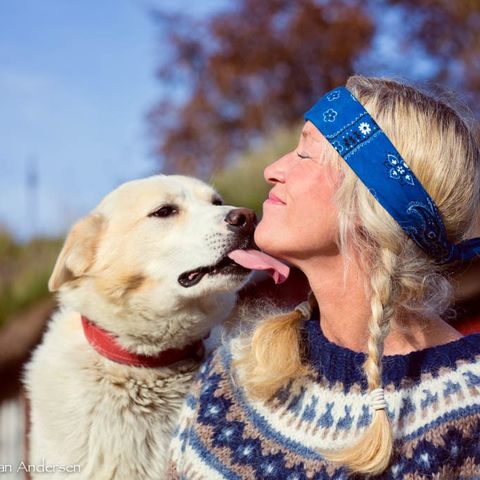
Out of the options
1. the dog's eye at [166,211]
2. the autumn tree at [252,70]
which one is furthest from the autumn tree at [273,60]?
the dog's eye at [166,211]

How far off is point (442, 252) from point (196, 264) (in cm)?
100

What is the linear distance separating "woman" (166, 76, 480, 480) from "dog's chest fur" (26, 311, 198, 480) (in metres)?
0.38

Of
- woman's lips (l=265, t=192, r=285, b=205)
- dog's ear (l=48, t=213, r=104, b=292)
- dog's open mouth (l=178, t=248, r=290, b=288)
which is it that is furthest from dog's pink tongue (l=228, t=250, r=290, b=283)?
dog's ear (l=48, t=213, r=104, b=292)

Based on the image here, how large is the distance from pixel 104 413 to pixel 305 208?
111cm

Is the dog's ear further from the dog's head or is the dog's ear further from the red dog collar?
the red dog collar

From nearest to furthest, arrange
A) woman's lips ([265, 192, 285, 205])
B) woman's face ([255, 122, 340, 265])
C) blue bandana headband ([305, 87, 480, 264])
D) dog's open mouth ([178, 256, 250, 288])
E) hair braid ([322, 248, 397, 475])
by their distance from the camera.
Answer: hair braid ([322, 248, 397, 475]) → blue bandana headband ([305, 87, 480, 264]) → woman's face ([255, 122, 340, 265]) → woman's lips ([265, 192, 285, 205]) → dog's open mouth ([178, 256, 250, 288])

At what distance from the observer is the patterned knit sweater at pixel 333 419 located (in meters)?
1.89

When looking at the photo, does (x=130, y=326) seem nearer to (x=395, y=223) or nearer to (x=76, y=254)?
(x=76, y=254)

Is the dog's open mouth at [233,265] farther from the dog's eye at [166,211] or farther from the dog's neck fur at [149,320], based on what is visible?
the dog's eye at [166,211]

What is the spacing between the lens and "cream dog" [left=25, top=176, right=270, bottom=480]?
264 cm

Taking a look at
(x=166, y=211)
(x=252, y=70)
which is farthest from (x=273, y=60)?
(x=166, y=211)

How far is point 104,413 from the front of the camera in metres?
2.67

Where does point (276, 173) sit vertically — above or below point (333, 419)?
above

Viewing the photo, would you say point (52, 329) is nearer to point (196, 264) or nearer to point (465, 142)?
point (196, 264)
